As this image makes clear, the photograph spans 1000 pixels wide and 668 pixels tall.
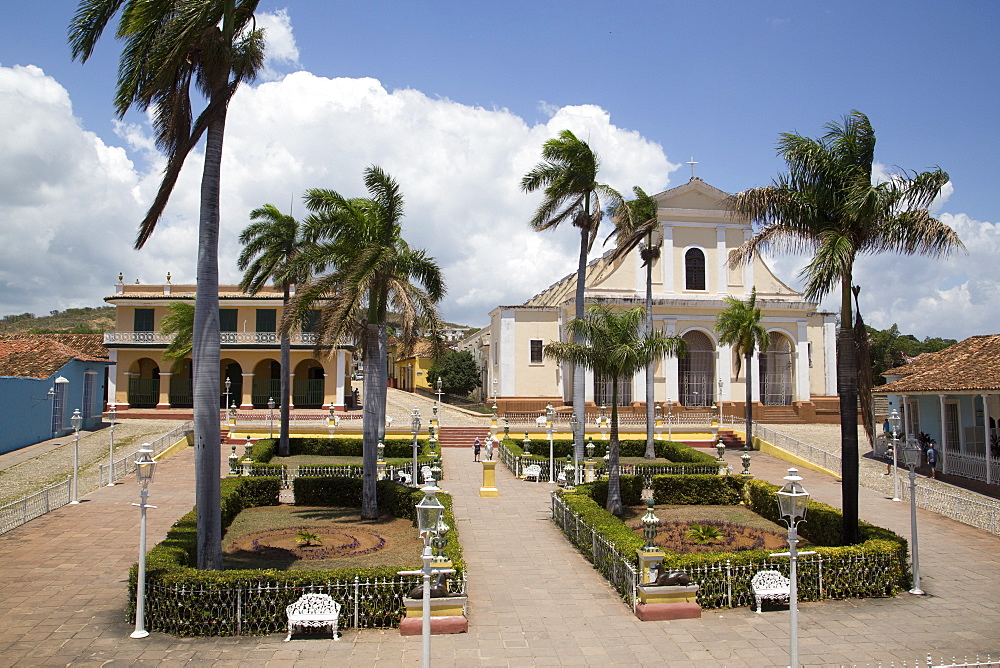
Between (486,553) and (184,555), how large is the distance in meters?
5.54

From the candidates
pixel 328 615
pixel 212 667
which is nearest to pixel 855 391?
pixel 328 615

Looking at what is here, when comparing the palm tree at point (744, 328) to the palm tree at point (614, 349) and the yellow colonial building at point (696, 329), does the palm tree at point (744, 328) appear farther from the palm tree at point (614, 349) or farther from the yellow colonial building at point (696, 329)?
the palm tree at point (614, 349)

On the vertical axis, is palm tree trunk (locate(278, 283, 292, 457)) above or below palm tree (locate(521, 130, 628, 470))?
below

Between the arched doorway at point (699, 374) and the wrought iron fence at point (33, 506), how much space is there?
2937 centimetres

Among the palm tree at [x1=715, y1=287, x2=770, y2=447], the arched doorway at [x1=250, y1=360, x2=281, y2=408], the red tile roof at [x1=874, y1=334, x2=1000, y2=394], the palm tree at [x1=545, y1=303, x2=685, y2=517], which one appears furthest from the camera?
the arched doorway at [x1=250, y1=360, x2=281, y2=408]

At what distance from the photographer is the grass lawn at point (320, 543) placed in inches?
502

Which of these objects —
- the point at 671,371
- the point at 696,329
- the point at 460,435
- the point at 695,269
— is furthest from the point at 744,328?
the point at 460,435

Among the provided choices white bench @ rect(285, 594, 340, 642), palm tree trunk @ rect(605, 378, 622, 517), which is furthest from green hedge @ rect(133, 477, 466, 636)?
palm tree trunk @ rect(605, 378, 622, 517)

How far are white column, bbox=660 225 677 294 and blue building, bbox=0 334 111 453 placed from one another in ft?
92.6

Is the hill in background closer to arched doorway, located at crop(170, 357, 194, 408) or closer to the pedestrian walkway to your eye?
arched doorway, located at crop(170, 357, 194, 408)

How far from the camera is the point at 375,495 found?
55.0ft

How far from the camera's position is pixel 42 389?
27.9m

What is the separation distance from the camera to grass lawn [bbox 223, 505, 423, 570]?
1275cm

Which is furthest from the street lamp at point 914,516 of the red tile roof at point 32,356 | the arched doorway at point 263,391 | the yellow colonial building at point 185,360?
the arched doorway at point 263,391
